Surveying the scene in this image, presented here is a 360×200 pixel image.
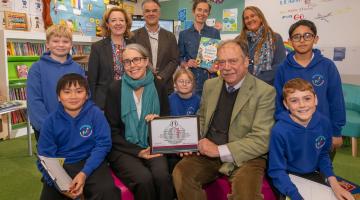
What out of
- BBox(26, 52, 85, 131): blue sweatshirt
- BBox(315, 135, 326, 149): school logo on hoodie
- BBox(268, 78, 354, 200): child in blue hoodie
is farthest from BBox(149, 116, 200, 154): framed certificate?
BBox(26, 52, 85, 131): blue sweatshirt

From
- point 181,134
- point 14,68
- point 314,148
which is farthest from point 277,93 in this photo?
point 14,68

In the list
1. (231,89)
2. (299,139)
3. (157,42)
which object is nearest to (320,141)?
(299,139)

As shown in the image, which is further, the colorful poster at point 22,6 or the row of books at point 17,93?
the colorful poster at point 22,6

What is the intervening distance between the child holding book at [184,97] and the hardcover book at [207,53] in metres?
0.50

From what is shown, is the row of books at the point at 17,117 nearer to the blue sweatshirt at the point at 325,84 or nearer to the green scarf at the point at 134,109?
the green scarf at the point at 134,109

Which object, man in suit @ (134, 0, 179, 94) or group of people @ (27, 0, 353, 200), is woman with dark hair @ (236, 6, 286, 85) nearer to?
group of people @ (27, 0, 353, 200)

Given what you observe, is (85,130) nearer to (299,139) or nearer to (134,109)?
(134,109)

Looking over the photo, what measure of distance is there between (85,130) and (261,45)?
206 centimetres

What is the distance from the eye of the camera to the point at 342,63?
5648 millimetres

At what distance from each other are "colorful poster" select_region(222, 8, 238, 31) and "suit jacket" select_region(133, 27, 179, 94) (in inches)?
144

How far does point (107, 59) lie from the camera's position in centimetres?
337

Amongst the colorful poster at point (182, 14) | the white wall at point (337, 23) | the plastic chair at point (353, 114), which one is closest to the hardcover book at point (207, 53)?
the plastic chair at point (353, 114)

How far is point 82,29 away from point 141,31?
4358 mm

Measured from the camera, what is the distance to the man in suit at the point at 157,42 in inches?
144
